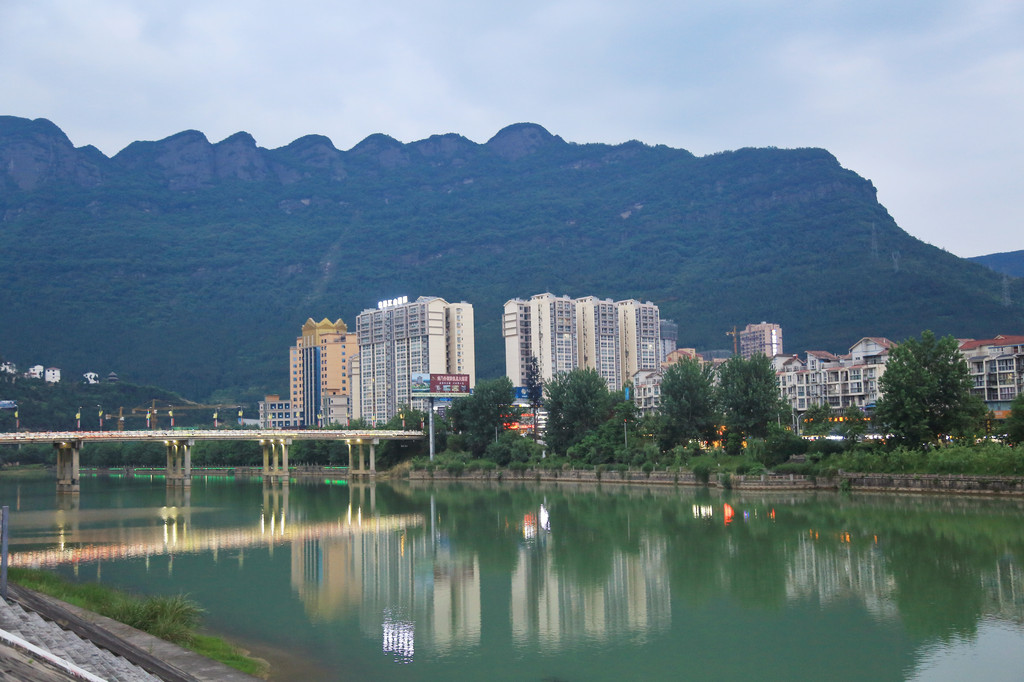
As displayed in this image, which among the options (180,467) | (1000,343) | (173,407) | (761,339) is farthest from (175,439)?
(761,339)

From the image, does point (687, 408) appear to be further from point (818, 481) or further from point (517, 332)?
point (517, 332)

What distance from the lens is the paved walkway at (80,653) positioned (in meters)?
9.68

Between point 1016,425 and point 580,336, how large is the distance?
96.5m

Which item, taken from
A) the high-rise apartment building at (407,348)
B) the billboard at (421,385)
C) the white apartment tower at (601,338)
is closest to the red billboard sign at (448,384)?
the billboard at (421,385)

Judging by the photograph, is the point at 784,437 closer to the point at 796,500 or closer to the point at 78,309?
the point at 796,500

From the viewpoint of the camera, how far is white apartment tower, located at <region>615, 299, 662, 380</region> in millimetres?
143125

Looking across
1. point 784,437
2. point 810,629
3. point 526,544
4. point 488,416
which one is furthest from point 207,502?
point 810,629

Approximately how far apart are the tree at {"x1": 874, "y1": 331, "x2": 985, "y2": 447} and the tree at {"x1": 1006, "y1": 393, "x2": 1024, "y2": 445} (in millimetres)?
2549

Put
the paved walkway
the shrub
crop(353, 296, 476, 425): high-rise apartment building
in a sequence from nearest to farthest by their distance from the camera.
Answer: the paved walkway, the shrub, crop(353, 296, 476, 425): high-rise apartment building

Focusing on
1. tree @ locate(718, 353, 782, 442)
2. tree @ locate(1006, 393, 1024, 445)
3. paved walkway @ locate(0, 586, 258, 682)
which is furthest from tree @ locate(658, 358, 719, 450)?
paved walkway @ locate(0, 586, 258, 682)

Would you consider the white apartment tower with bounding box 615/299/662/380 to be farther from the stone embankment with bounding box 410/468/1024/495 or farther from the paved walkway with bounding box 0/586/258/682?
the paved walkway with bounding box 0/586/258/682

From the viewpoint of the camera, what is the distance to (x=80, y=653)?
11.2 meters

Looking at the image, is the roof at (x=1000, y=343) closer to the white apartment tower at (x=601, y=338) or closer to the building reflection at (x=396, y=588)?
the building reflection at (x=396, y=588)

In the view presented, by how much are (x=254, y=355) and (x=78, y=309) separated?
1544 inches
